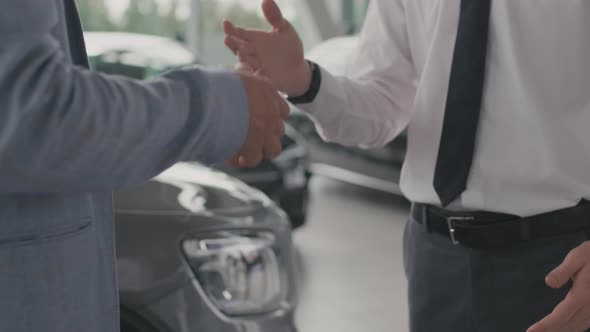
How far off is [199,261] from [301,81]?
0.47 meters

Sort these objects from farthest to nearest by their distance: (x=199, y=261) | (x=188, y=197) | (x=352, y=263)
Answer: (x=352, y=263)
(x=188, y=197)
(x=199, y=261)

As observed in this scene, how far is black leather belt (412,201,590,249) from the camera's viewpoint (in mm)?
1409

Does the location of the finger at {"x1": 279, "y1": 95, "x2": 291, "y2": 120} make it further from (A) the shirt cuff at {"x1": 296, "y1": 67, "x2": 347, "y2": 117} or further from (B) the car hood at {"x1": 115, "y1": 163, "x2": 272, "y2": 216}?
(B) the car hood at {"x1": 115, "y1": 163, "x2": 272, "y2": 216}

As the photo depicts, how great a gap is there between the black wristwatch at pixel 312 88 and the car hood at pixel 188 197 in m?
0.45

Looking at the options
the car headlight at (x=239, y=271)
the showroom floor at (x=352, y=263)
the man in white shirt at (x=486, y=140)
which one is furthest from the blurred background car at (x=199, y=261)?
the showroom floor at (x=352, y=263)

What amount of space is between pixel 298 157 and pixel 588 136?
363cm

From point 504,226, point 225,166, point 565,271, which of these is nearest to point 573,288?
point 565,271

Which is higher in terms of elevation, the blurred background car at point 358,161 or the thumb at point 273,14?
the thumb at point 273,14

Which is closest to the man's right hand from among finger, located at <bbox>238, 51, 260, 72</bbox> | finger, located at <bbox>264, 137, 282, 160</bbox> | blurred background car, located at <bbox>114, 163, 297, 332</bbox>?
finger, located at <bbox>264, 137, 282, 160</bbox>

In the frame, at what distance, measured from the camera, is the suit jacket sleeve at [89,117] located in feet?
2.85

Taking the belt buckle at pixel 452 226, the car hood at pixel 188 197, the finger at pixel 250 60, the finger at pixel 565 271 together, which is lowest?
the car hood at pixel 188 197

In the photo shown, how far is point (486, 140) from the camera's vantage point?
1.45m

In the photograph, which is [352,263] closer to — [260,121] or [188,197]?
[188,197]

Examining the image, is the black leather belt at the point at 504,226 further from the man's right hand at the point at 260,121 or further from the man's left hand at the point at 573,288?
the man's right hand at the point at 260,121
